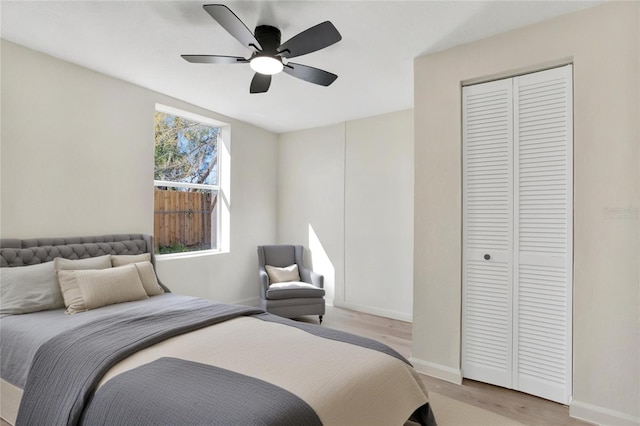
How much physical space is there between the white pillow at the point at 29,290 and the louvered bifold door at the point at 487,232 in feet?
10.4

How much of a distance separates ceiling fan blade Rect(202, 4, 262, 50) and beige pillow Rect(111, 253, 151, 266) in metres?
2.18

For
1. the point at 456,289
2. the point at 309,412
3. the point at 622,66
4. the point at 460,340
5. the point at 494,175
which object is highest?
the point at 622,66

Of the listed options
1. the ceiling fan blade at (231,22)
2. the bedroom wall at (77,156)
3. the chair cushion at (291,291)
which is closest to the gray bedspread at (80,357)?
the bedroom wall at (77,156)

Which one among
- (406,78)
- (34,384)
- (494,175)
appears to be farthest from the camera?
(406,78)

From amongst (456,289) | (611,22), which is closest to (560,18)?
(611,22)

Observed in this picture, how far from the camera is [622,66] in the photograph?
7.03 feet

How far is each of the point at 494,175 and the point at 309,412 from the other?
218cm

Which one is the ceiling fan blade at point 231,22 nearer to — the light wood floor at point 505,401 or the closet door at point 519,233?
the closet door at point 519,233

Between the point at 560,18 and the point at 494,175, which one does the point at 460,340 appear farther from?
the point at 560,18

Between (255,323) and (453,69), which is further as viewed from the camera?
(453,69)

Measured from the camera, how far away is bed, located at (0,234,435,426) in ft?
4.63

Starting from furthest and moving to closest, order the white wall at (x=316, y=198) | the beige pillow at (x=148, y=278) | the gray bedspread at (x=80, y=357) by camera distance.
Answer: the white wall at (x=316, y=198), the beige pillow at (x=148, y=278), the gray bedspread at (x=80, y=357)

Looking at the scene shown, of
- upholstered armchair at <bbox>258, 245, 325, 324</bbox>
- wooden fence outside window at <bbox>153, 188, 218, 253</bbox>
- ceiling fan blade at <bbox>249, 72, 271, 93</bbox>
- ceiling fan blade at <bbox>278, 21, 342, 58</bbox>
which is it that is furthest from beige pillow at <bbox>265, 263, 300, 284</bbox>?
ceiling fan blade at <bbox>278, 21, 342, 58</bbox>

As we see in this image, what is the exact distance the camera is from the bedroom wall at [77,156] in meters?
2.73
